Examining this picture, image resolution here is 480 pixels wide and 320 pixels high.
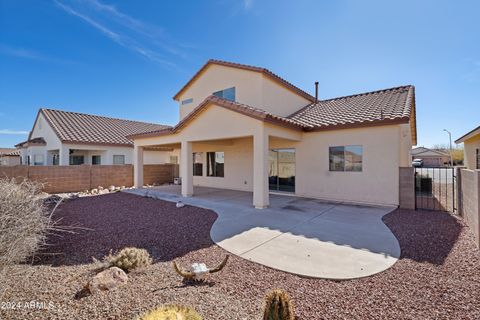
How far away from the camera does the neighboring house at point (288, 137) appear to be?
32.5 feet

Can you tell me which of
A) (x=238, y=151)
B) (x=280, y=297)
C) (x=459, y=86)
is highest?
(x=459, y=86)

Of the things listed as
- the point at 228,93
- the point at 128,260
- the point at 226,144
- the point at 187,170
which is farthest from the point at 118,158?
the point at 128,260

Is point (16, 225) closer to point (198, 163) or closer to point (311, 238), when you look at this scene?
point (311, 238)

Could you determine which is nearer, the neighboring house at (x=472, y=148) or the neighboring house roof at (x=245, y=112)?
the neighboring house roof at (x=245, y=112)

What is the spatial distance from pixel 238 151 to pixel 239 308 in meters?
12.7

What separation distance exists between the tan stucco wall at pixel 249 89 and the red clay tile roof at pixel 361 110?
3.13 ft

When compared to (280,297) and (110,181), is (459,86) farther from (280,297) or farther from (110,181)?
(110,181)

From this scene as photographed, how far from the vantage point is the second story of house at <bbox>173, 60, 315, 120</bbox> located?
13305mm

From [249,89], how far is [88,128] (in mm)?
18959

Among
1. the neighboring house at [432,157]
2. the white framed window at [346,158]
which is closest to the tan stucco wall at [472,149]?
the white framed window at [346,158]

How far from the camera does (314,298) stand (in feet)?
11.6

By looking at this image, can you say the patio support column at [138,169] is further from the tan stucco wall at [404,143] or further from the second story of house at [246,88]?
the tan stucco wall at [404,143]

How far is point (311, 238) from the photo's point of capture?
631cm

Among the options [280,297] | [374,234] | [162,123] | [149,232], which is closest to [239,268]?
[280,297]
